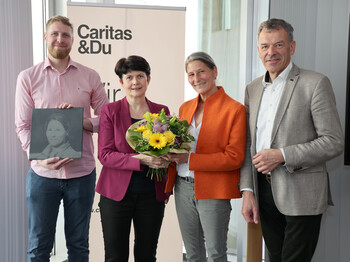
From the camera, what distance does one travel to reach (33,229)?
2484 mm

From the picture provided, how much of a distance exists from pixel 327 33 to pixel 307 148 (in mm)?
1433

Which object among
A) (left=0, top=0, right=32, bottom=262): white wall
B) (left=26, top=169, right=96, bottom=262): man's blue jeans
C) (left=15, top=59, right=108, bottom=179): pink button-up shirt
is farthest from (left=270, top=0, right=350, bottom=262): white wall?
(left=0, top=0, right=32, bottom=262): white wall

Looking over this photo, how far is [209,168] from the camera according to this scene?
2.14 m

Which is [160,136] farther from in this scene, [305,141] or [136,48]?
[136,48]

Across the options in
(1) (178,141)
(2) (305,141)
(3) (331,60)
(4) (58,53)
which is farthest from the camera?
(3) (331,60)

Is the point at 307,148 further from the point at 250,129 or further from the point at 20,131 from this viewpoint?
the point at 20,131

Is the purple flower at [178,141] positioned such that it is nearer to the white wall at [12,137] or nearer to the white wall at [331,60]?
the white wall at [331,60]

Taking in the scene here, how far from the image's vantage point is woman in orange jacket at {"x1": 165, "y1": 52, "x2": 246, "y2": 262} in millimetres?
2164

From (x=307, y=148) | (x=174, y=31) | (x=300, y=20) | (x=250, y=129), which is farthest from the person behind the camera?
(x=174, y=31)

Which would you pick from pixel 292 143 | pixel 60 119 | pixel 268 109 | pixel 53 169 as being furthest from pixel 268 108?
pixel 53 169

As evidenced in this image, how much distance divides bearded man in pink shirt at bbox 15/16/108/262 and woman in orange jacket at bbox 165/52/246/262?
70 centimetres

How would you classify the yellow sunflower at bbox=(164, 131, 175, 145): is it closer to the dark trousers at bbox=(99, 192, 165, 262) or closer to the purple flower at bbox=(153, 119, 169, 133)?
the purple flower at bbox=(153, 119, 169, 133)

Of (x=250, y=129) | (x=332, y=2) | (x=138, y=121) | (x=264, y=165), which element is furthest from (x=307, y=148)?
(x=332, y=2)

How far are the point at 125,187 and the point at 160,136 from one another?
0.46 m
